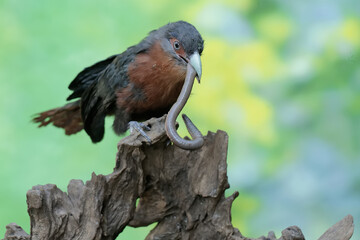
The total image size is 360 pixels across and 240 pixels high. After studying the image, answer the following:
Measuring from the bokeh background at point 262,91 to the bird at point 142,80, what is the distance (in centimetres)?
52

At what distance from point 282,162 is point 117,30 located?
3.80 ft

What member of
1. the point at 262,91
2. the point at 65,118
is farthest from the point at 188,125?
the point at 262,91

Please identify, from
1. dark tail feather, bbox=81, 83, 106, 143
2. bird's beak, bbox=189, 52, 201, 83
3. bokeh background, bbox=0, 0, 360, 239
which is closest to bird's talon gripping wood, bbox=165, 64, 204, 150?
bird's beak, bbox=189, 52, 201, 83

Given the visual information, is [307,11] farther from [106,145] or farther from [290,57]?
[106,145]

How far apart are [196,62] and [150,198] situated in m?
0.51

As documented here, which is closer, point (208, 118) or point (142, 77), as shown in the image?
point (142, 77)

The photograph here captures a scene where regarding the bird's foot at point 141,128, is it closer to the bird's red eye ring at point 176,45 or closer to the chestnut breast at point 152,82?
the chestnut breast at point 152,82

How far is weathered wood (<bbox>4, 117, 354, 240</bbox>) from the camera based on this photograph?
5.07 feet

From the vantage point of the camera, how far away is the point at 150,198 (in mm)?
1869

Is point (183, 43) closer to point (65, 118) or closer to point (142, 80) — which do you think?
point (142, 80)

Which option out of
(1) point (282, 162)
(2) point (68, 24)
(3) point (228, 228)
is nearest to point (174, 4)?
(2) point (68, 24)

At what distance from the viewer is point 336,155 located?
2.92 m

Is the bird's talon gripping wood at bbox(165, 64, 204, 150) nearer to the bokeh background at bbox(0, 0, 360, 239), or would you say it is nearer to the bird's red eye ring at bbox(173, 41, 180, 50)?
the bird's red eye ring at bbox(173, 41, 180, 50)

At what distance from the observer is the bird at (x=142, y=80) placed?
1901 millimetres
